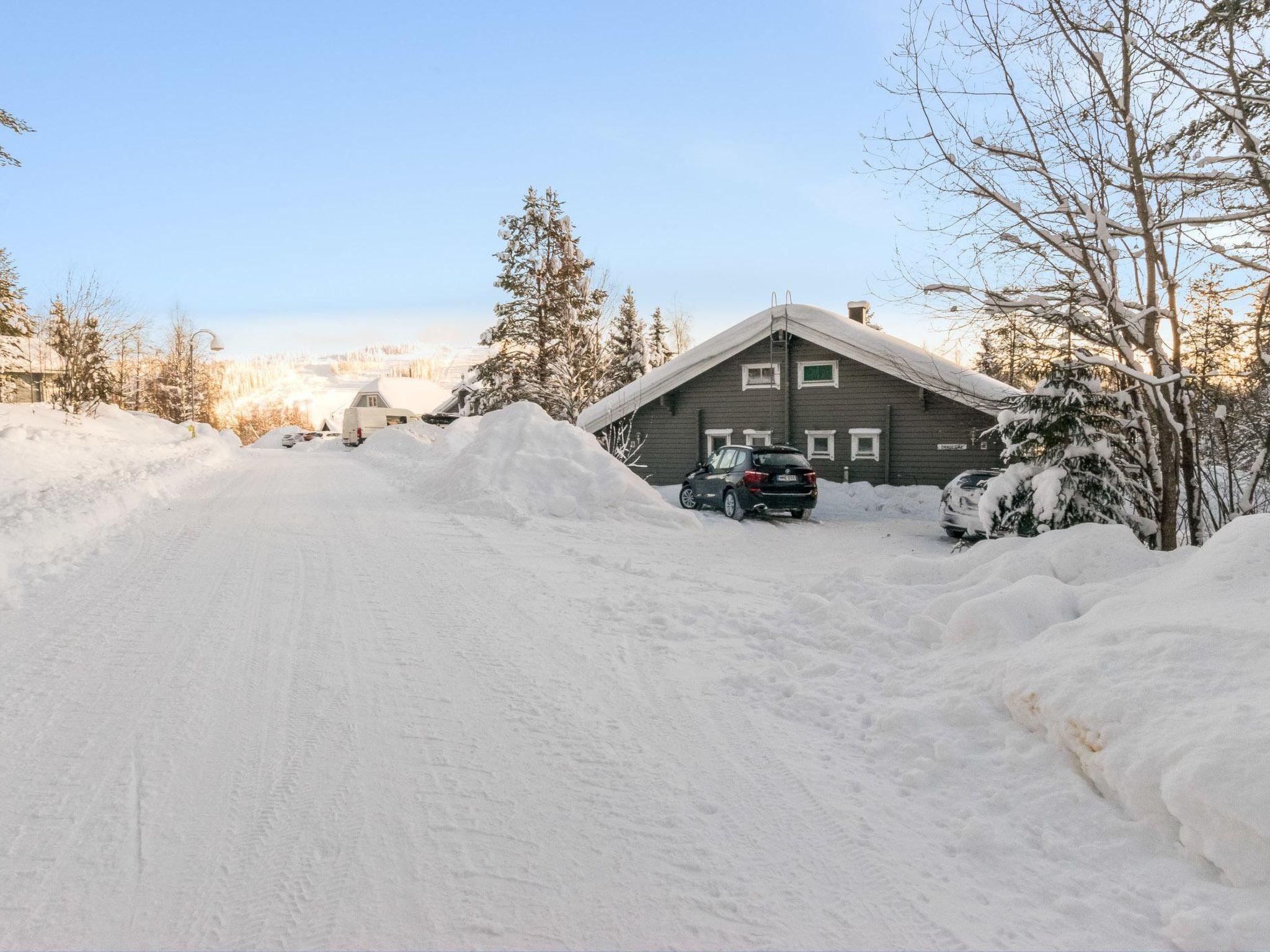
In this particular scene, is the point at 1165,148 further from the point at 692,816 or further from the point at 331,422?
the point at 331,422

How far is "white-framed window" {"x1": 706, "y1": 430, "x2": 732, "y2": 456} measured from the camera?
76.7ft

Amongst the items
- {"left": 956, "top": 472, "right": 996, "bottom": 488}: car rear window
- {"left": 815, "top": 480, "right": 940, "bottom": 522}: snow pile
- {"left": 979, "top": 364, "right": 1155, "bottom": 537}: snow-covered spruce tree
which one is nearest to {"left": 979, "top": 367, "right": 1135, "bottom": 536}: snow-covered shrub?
{"left": 979, "top": 364, "right": 1155, "bottom": 537}: snow-covered spruce tree

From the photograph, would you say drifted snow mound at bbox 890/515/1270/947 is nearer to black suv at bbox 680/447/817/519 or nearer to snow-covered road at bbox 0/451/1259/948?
snow-covered road at bbox 0/451/1259/948

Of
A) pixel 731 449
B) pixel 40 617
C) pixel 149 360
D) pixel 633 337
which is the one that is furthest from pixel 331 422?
pixel 40 617

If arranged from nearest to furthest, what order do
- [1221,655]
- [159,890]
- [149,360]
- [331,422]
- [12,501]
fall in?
[159,890], [1221,655], [12,501], [149,360], [331,422]

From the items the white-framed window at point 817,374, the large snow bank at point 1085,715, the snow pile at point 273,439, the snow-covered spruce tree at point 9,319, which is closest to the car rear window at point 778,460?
the white-framed window at point 817,374

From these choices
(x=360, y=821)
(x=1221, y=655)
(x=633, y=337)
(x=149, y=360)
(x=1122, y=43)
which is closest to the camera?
(x=360, y=821)

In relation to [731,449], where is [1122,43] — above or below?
above

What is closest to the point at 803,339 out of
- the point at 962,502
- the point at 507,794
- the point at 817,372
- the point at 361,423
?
the point at 817,372

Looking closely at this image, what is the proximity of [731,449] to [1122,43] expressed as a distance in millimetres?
10589

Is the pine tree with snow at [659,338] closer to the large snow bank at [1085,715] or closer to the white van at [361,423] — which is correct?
the white van at [361,423]

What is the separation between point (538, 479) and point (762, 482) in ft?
16.2

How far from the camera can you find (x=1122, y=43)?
25.7 feet

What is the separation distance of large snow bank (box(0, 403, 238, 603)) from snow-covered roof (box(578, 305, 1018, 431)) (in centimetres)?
1221
